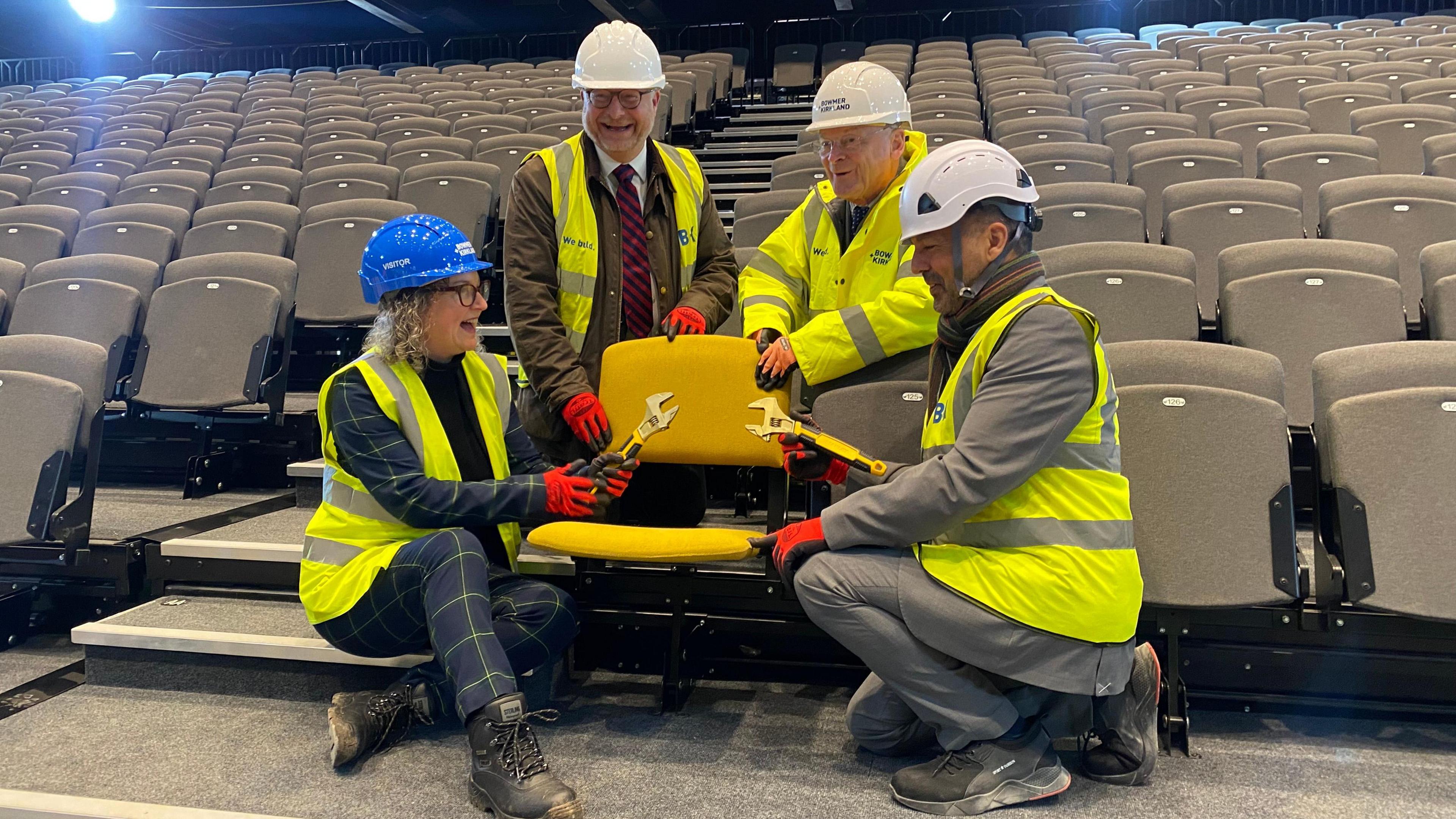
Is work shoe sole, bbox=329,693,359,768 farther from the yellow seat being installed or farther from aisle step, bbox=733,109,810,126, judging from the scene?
aisle step, bbox=733,109,810,126

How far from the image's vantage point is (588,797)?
191 centimetres

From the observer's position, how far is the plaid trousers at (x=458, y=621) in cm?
194

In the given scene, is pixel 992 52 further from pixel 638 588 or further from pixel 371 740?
pixel 371 740

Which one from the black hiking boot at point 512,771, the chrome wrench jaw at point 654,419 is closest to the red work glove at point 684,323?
the chrome wrench jaw at point 654,419

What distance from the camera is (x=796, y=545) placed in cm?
200

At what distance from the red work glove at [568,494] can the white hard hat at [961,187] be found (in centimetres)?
86

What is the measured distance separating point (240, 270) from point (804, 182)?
2.36 metres

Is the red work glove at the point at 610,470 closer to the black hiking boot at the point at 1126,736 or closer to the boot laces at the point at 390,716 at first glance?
the boot laces at the point at 390,716

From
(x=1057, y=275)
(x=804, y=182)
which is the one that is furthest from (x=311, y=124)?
(x=1057, y=275)

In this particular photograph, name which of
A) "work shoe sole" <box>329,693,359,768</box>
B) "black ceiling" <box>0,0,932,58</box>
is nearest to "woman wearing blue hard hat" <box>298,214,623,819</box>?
"work shoe sole" <box>329,693,359,768</box>

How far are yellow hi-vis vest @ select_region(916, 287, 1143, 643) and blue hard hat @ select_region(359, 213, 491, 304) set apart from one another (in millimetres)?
1140

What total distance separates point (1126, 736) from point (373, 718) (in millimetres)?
1491

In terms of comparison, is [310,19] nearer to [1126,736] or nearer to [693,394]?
[693,394]

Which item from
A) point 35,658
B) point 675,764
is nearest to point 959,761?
point 675,764
